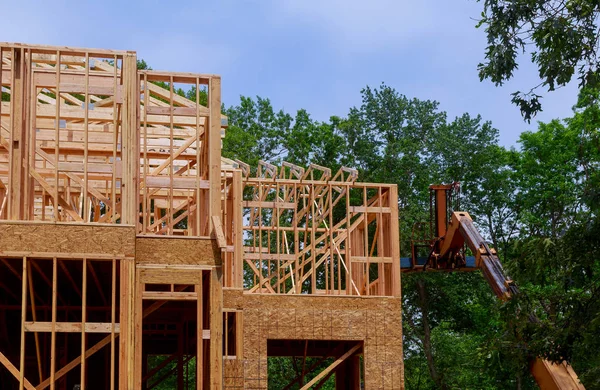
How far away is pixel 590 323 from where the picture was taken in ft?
52.2

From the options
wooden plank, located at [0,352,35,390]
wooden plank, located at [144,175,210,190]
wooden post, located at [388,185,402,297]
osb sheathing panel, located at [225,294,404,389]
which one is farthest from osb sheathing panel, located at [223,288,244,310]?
wooden plank, located at [0,352,35,390]

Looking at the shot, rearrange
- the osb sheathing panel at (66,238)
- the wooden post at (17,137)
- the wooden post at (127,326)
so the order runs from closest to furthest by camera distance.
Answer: the wooden post at (127,326) < the osb sheathing panel at (66,238) < the wooden post at (17,137)

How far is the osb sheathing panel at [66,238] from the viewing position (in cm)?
1450

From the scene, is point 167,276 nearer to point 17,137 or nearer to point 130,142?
point 130,142

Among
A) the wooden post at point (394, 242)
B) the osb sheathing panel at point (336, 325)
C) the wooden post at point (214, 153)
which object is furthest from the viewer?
the wooden post at point (394, 242)

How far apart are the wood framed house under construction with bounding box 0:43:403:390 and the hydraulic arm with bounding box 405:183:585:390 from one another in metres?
1.73

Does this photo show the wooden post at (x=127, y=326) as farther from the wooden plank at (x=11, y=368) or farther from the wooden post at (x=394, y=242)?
the wooden post at (x=394, y=242)

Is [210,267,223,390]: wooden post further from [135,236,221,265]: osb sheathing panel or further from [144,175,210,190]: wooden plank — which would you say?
[144,175,210,190]: wooden plank

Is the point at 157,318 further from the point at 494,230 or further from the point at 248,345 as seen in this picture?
the point at 494,230

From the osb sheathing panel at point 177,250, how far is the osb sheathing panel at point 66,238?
420mm

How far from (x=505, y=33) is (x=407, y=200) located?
25580 mm

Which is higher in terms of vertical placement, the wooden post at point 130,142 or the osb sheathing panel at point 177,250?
the wooden post at point 130,142

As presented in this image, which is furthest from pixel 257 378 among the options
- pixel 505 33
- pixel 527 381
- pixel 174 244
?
pixel 527 381

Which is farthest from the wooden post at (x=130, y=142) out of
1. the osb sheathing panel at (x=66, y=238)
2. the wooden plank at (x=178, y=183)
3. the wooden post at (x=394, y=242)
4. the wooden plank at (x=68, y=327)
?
the wooden post at (x=394, y=242)
